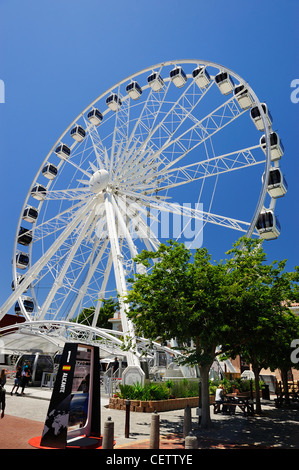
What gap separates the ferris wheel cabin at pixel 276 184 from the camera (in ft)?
69.1

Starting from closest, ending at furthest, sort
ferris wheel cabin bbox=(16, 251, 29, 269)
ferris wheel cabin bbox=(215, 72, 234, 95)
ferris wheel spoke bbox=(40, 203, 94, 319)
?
ferris wheel cabin bbox=(215, 72, 234, 95) < ferris wheel spoke bbox=(40, 203, 94, 319) < ferris wheel cabin bbox=(16, 251, 29, 269)

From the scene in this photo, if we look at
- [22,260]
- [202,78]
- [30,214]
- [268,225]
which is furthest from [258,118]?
[22,260]

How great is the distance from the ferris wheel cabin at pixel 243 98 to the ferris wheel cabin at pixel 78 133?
13.6 meters

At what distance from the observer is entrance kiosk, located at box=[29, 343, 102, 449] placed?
782cm

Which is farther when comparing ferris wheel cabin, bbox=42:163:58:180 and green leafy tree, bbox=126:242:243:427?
ferris wheel cabin, bbox=42:163:58:180

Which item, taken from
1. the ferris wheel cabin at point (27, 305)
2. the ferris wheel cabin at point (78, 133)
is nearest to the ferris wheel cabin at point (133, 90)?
the ferris wheel cabin at point (78, 133)

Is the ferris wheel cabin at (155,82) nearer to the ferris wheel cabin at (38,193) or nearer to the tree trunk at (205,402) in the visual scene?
the ferris wheel cabin at (38,193)

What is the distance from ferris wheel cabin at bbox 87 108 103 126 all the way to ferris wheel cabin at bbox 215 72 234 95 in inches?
397

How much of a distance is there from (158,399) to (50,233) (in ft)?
60.0

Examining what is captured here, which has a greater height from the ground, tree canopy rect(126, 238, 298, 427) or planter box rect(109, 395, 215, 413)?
tree canopy rect(126, 238, 298, 427)

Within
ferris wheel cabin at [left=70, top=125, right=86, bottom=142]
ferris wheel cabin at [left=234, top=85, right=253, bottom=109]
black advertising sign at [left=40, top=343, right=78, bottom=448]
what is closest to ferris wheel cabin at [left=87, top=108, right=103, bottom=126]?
ferris wheel cabin at [left=70, top=125, right=86, bottom=142]

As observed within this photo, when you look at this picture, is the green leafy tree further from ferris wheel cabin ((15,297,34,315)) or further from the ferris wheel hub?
ferris wheel cabin ((15,297,34,315))

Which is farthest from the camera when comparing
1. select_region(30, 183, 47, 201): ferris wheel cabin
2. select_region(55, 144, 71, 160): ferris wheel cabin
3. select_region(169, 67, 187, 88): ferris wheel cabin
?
select_region(30, 183, 47, 201): ferris wheel cabin
